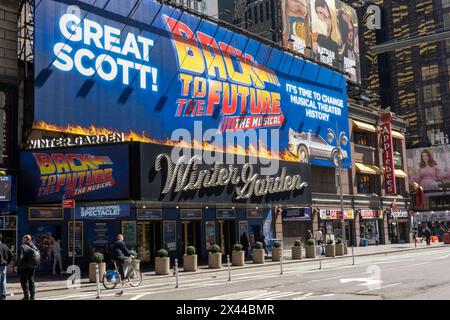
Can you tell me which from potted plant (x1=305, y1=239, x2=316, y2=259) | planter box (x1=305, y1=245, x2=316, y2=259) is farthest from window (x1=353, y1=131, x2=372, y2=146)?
planter box (x1=305, y1=245, x2=316, y2=259)

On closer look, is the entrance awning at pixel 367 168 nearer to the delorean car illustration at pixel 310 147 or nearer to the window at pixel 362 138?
the window at pixel 362 138

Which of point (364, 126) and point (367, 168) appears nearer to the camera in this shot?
point (367, 168)

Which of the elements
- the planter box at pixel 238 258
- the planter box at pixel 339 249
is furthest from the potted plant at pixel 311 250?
the planter box at pixel 238 258

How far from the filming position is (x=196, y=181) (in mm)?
29938

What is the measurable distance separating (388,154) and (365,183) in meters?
4.33

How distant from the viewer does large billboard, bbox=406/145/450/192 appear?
93500 mm

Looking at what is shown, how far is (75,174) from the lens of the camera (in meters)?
26.5

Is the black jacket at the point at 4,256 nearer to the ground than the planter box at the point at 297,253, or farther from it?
farther from it

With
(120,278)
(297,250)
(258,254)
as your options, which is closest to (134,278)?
(120,278)

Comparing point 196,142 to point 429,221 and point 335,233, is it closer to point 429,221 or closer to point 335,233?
point 335,233

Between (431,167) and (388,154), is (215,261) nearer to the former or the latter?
(388,154)

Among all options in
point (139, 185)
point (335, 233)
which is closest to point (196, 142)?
point (139, 185)

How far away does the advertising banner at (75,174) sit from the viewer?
2598 cm

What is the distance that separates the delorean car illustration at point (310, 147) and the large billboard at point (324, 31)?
14108 millimetres
